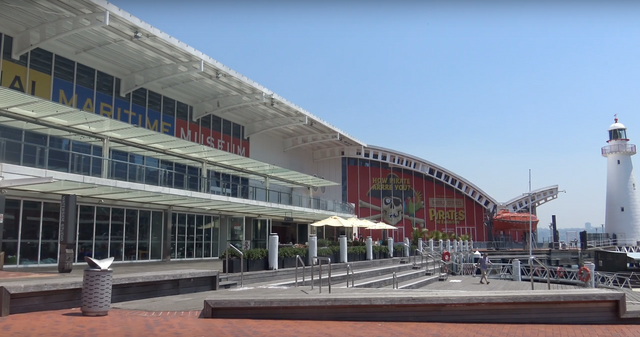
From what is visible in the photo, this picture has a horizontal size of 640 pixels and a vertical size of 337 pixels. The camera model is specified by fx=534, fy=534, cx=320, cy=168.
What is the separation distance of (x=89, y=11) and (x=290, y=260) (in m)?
11.5

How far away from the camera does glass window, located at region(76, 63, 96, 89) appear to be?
2211 centimetres

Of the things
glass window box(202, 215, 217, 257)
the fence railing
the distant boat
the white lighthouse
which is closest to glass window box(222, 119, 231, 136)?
the fence railing

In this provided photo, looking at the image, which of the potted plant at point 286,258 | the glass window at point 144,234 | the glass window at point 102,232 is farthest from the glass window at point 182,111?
the potted plant at point 286,258

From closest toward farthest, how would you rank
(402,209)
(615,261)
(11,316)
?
(11,316)
(615,261)
(402,209)

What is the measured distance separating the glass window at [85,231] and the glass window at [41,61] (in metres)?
5.53

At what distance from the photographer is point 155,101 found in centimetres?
2652

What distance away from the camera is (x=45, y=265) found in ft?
59.9

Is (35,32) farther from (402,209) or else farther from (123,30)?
(402,209)

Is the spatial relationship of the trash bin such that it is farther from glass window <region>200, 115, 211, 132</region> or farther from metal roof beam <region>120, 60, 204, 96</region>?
glass window <region>200, 115, 211, 132</region>

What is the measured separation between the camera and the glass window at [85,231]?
19922 mm

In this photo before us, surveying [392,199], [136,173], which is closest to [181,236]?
[136,173]

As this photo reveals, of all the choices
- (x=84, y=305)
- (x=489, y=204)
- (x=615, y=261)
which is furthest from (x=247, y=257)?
(x=489, y=204)

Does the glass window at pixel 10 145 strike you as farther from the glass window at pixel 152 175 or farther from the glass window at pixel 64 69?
the glass window at pixel 64 69

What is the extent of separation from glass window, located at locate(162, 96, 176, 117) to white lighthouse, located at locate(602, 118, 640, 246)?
150ft
